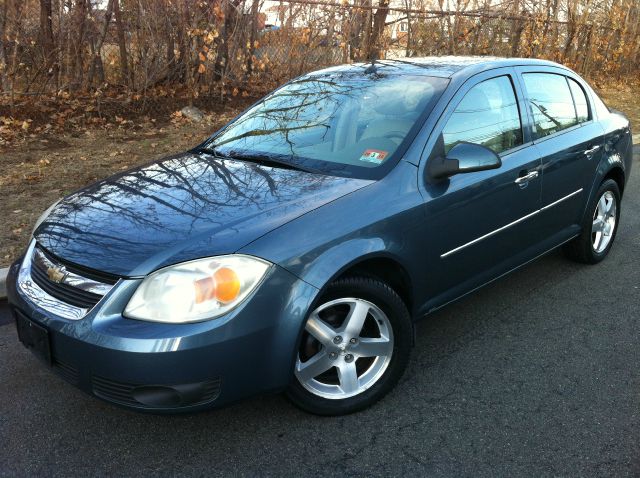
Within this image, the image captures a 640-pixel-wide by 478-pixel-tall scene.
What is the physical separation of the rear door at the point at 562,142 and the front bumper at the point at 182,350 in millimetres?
2101

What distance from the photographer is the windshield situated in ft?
10.8

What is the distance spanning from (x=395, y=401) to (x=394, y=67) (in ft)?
6.64

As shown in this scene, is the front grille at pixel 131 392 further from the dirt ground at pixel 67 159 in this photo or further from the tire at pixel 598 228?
the tire at pixel 598 228

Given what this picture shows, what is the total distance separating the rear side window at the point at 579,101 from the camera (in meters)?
4.54

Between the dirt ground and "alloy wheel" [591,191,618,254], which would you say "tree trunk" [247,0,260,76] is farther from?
"alloy wheel" [591,191,618,254]

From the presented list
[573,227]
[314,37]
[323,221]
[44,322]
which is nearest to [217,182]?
[323,221]

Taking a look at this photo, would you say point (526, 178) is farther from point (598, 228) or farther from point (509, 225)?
point (598, 228)

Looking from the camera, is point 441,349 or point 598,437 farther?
point 441,349

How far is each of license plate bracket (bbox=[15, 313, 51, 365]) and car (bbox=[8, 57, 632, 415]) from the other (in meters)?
0.01

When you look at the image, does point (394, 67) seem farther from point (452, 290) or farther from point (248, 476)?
point (248, 476)

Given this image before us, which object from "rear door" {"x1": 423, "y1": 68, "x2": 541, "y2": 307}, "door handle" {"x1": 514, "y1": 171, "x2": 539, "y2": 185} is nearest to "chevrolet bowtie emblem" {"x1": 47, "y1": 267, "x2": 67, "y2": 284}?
"rear door" {"x1": 423, "y1": 68, "x2": 541, "y2": 307}

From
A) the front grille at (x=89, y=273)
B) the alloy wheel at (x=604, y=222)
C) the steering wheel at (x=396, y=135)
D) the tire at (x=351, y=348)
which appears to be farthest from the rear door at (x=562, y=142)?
the front grille at (x=89, y=273)

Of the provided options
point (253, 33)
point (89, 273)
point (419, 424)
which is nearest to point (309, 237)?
point (89, 273)

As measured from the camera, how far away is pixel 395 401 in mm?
3098
